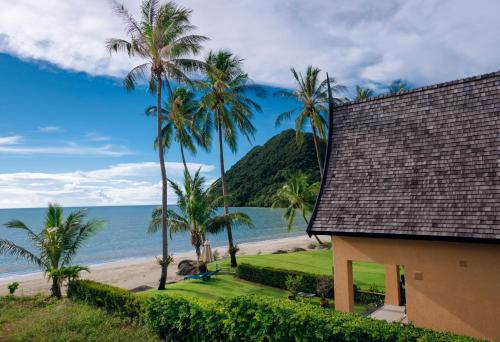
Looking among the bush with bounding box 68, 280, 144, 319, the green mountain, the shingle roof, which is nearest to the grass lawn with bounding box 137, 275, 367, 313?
the bush with bounding box 68, 280, 144, 319

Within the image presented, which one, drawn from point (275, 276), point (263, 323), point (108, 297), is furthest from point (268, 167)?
point (263, 323)

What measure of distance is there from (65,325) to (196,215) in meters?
8.91

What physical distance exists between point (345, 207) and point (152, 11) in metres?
12.5

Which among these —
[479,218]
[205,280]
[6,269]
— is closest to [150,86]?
[205,280]

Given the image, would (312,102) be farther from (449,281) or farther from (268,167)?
(268,167)

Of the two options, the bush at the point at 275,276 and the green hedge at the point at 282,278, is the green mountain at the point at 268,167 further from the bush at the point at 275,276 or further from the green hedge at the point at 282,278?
the green hedge at the point at 282,278

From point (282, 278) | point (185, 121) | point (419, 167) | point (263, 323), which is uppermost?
point (185, 121)

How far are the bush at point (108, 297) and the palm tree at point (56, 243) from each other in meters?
0.91

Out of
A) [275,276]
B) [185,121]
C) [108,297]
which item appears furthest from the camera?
[185,121]

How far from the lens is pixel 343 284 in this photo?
1025 centimetres

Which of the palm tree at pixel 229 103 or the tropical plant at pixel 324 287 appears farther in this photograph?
the palm tree at pixel 229 103

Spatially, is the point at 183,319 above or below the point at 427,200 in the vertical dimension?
below

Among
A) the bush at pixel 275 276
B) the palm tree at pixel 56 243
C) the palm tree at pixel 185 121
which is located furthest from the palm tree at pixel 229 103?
the palm tree at pixel 56 243

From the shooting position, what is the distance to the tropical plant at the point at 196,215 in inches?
762
